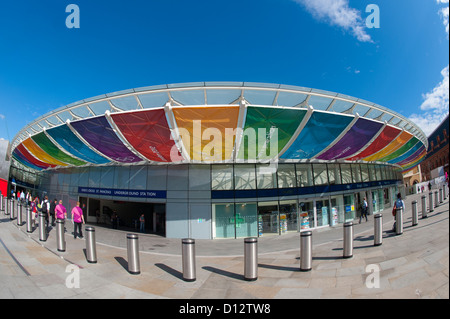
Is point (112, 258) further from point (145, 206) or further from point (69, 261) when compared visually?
point (145, 206)

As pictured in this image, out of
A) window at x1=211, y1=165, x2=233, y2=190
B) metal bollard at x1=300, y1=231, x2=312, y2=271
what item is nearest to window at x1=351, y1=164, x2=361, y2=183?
window at x1=211, y1=165, x2=233, y2=190

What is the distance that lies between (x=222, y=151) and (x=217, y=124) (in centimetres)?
246

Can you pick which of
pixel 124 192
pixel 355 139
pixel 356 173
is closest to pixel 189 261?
pixel 355 139

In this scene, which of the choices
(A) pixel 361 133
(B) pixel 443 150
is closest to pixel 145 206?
(A) pixel 361 133

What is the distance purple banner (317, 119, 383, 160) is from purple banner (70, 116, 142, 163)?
11.1 metres

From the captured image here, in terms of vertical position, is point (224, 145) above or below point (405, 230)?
above

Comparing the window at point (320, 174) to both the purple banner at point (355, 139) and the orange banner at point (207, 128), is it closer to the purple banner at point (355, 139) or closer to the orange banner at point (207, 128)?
the purple banner at point (355, 139)

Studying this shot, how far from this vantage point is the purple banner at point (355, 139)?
9.88 meters

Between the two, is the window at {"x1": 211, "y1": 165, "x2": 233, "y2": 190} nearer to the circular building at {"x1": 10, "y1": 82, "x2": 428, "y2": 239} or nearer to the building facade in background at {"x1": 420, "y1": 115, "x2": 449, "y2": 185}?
the circular building at {"x1": 10, "y1": 82, "x2": 428, "y2": 239}

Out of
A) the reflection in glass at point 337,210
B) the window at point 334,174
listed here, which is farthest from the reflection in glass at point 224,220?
the window at point 334,174

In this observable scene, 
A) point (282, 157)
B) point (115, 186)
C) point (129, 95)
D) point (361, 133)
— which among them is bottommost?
point (115, 186)

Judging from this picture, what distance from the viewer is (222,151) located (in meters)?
10.8
